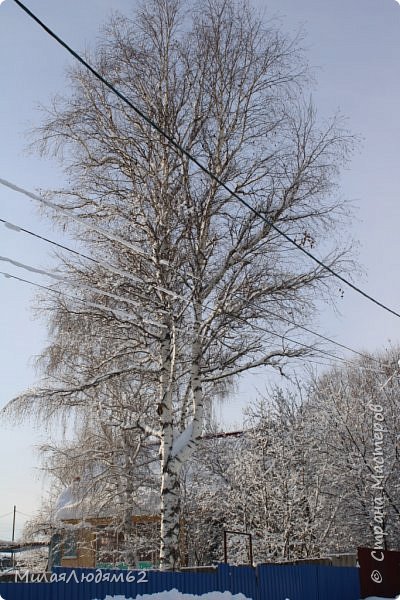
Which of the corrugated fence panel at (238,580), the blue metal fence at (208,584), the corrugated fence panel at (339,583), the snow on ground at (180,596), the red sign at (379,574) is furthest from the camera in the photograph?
the red sign at (379,574)

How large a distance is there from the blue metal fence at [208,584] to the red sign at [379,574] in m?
0.31

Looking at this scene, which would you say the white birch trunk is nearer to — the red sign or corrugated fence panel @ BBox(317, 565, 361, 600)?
corrugated fence panel @ BBox(317, 565, 361, 600)

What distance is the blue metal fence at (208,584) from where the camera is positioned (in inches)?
320

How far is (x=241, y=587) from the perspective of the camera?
1155 cm

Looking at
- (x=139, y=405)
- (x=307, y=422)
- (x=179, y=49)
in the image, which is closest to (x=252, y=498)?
(x=307, y=422)

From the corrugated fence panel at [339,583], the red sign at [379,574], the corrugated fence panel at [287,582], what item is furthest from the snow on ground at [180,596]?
the red sign at [379,574]

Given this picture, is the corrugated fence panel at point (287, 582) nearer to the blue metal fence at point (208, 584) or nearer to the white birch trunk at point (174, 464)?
the blue metal fence at point (208, 584)

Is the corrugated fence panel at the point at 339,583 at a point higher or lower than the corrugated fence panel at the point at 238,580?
lower

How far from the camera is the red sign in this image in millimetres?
15883

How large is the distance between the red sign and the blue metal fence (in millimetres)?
306

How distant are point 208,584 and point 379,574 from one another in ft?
23.6

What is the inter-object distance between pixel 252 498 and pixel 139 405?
5.59 metres

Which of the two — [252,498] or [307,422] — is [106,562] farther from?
[307,422]

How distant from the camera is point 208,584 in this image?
422 inches
